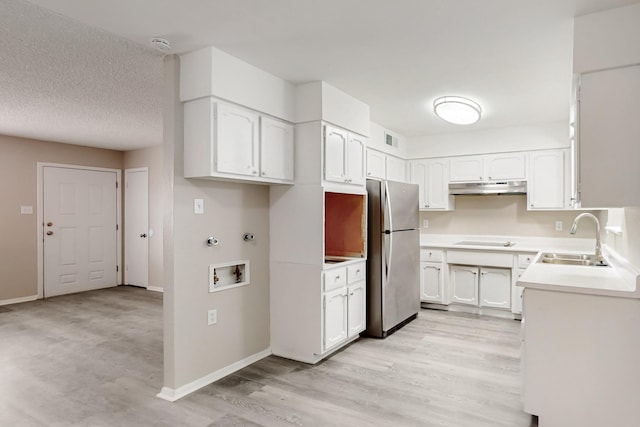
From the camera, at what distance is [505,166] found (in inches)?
202

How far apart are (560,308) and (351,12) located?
2082 millimetres

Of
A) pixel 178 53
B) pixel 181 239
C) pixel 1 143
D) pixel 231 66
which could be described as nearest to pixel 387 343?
pixel 181 239

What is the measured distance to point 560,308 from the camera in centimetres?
227

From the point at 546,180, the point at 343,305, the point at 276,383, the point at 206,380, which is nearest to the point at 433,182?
the point at 546,180

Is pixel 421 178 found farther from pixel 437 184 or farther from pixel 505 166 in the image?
pixel 505 166

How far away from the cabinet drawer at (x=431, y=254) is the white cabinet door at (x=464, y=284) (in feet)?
0.73

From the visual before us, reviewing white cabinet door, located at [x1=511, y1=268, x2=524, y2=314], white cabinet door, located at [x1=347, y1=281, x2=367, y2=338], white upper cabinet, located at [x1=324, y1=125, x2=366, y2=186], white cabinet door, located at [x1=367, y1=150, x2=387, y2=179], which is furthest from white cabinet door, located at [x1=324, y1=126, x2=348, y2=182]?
white cabinet door, located at [x1=511, y1=268, x2=524, y2=314]

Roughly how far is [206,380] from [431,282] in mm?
3284

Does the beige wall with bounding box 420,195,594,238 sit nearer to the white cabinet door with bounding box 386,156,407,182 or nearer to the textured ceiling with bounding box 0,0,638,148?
the white cabinet door with bounding box 386,156,407,182

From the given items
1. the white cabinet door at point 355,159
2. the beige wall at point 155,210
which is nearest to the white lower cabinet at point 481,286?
the white cabinet door at point 355,159

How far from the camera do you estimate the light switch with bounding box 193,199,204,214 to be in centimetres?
293

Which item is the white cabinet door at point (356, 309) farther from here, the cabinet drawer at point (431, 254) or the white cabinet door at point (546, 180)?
the white cabinet door at point (546, 180)

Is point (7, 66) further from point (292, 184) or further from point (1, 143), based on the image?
point (1, 143)

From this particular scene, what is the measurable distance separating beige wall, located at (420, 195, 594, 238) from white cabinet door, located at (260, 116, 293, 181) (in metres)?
3.22
